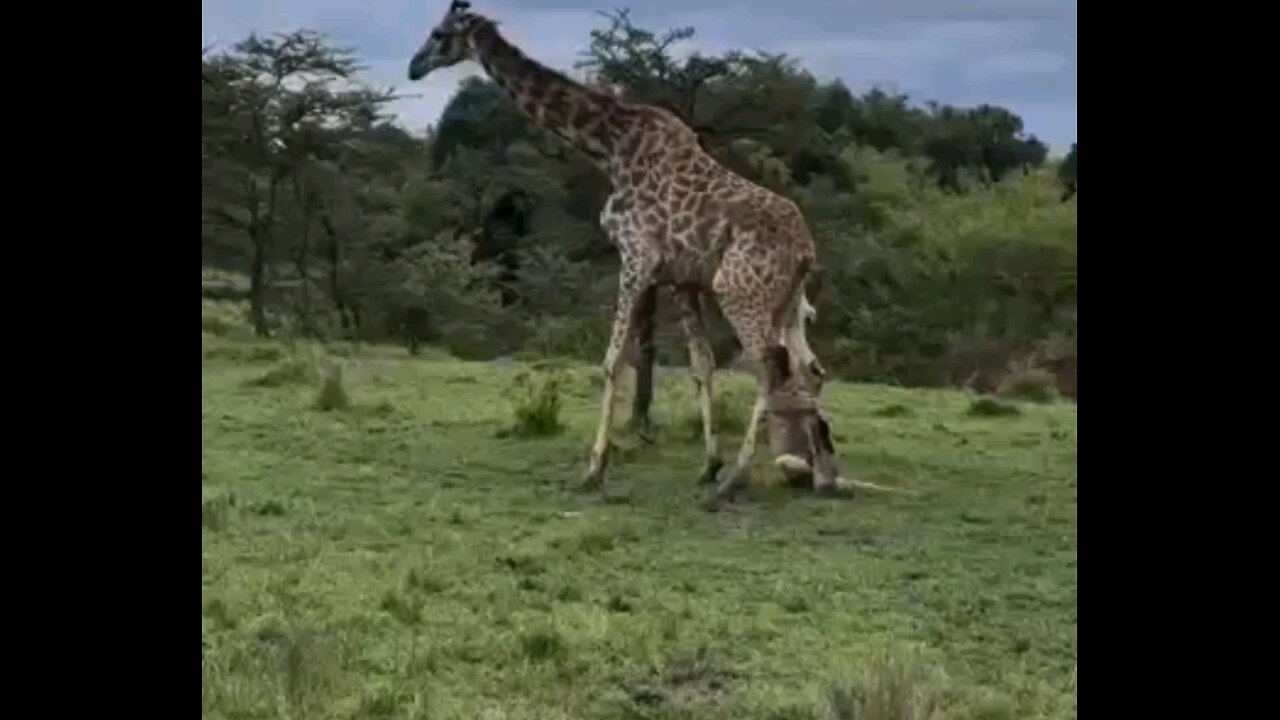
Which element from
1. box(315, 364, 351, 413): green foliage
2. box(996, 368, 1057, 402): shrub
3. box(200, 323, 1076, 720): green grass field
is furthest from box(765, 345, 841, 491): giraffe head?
box(996, 368, 1057, 402): shrub

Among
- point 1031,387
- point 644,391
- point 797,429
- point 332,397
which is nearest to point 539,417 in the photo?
point 644,391

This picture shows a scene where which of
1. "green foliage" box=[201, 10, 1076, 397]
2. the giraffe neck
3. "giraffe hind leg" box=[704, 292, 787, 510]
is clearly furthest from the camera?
"green foliage" box=[201, 10, 1076, 397]

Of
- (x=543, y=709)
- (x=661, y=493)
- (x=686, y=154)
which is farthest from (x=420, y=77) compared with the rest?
(x=543, y=709)

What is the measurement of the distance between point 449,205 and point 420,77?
30.1 ft

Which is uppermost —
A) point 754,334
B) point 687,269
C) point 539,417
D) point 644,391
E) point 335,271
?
point 335,271

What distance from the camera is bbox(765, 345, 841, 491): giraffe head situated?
5906 millimetres

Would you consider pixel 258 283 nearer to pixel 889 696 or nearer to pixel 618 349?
pixel 618 349

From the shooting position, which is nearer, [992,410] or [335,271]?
[992,410]

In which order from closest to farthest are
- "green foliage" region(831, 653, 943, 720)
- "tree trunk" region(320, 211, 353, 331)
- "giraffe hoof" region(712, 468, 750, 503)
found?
"green foliage" region(831, 653, 943, 720) → "giraffe hoof" region(712, 468, 750, 503) → "tree trunk" region(320, 211, 353, 331)

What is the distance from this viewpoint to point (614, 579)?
4402 millimetres

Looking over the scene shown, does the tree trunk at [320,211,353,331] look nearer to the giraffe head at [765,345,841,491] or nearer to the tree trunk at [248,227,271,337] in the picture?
the tree trunk at [248,227,271,337]

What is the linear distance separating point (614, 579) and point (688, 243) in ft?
6.31

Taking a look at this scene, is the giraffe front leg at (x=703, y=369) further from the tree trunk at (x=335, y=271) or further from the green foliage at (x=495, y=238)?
the tree trunk at (x=335, y=271)

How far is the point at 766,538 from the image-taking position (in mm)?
5047
